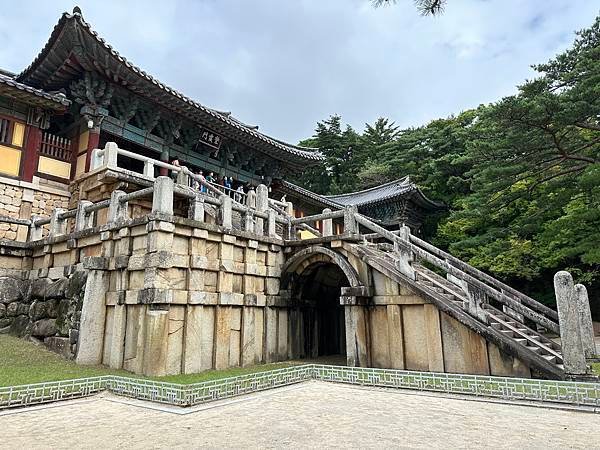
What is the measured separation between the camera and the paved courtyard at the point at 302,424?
4.41m

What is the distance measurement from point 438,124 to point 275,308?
118ft

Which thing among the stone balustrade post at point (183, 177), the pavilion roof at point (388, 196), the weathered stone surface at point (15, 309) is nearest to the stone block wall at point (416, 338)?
the stone balustrade post at point (183, 177)

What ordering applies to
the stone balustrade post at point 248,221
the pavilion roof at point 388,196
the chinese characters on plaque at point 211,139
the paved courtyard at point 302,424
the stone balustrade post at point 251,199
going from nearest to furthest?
the paved courtyard at point 302,424 → the stone balustrade post at point 248,221 → the stone balustrade post at point 251,199 → the chinese characters on plaque at point 211,139 → the pavilion roof at point 388,196

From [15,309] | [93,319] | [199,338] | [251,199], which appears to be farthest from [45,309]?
[251,199]

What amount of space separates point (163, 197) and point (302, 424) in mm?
6316

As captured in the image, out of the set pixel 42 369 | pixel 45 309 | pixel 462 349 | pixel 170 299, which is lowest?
pixel 42 369

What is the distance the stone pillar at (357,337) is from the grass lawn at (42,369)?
2132mm

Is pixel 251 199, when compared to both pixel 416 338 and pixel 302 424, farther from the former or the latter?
pixel 302 424

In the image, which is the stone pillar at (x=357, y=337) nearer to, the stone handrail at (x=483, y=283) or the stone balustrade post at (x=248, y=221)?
the stone handrail at (x=483, y=283)

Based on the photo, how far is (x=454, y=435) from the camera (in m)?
4.64

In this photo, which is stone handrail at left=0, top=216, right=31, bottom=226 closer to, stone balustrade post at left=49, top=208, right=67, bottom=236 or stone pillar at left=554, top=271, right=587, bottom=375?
stone balustrade post at left=49, top=208, right=67, bottom=236

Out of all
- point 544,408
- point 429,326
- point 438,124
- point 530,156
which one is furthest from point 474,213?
point 438,124

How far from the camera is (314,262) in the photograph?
12320 mm

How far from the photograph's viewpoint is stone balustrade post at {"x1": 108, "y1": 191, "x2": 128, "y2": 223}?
10469 millimetres
